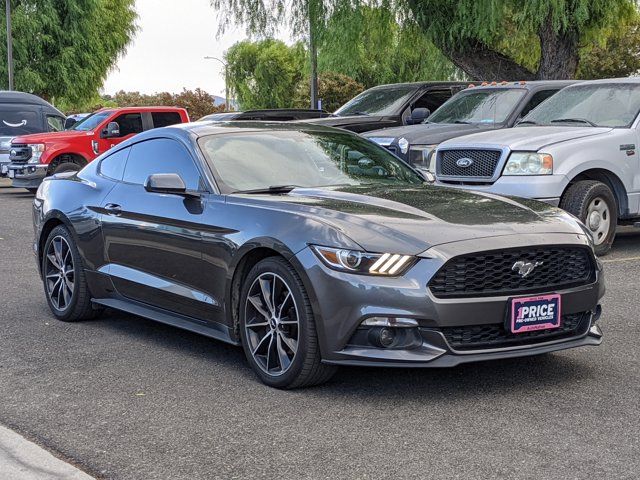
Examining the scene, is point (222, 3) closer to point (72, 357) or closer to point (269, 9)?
point (269, 9)

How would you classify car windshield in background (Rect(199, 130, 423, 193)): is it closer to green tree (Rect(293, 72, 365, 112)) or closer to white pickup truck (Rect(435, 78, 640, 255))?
white pickup truck (Rect(435, 78, 640, 255))

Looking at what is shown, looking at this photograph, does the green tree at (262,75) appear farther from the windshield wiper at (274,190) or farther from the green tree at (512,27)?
the windshield wiper at (274,190)

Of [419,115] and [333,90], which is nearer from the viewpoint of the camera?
[419,115]

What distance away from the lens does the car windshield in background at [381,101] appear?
58.3ft

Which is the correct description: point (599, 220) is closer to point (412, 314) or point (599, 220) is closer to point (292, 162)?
point (292, 162)

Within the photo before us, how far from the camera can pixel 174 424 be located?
17.0 feet

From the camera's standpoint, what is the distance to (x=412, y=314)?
5.30 meters

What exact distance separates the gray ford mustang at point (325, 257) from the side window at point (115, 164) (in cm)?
9

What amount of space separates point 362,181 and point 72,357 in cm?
215

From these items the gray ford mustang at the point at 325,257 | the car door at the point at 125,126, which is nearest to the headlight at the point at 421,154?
the gray ford mustang at the point at 325,257

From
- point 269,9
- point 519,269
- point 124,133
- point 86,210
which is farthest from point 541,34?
point 519,269

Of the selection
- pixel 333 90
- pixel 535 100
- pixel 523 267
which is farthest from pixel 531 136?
pixel 333 90

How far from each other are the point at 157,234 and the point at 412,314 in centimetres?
219

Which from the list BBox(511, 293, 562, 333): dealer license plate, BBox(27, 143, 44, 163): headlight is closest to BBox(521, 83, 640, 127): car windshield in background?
BBox(511, 293, 562, 333): dealer license plate
